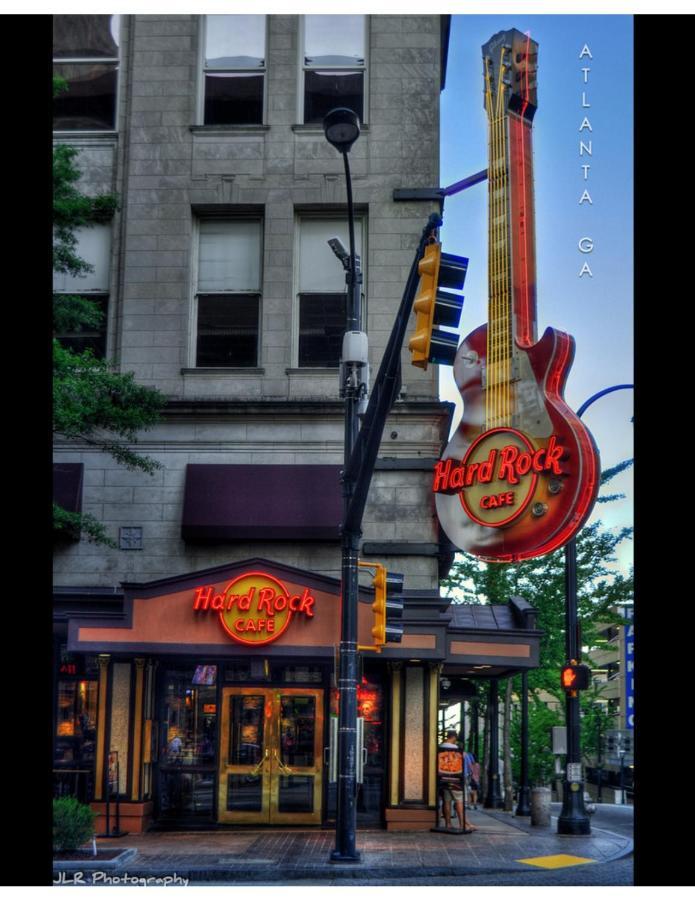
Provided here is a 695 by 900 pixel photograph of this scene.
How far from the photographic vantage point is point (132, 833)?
18.1 meters

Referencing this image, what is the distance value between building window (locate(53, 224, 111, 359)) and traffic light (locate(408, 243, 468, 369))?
10693 millimetres

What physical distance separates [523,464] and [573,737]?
6135mm

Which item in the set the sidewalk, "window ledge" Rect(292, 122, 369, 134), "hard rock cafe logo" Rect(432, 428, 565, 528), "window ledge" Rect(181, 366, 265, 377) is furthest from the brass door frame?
"window ledge" Rect(292, 122, 369, 134)

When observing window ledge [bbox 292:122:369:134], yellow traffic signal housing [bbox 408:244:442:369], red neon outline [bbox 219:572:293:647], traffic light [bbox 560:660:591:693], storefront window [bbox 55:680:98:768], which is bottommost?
storefront window [bbox 55:680:98:768]

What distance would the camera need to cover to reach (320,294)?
20516 mm

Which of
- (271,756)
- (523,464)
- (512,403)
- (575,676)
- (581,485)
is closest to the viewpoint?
(581,485)

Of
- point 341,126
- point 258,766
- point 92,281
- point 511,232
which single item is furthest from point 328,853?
point 92,281

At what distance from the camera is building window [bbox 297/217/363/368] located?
800 inches

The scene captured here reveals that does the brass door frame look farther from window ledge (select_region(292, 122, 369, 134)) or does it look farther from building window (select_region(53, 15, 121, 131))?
building window (select_region(53, 15, 121, 131))

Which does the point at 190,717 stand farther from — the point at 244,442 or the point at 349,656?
the point at 349,656

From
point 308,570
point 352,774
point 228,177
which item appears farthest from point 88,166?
point 352,774

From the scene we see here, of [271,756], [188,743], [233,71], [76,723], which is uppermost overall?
[233,71]

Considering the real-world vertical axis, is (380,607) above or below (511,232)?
below
